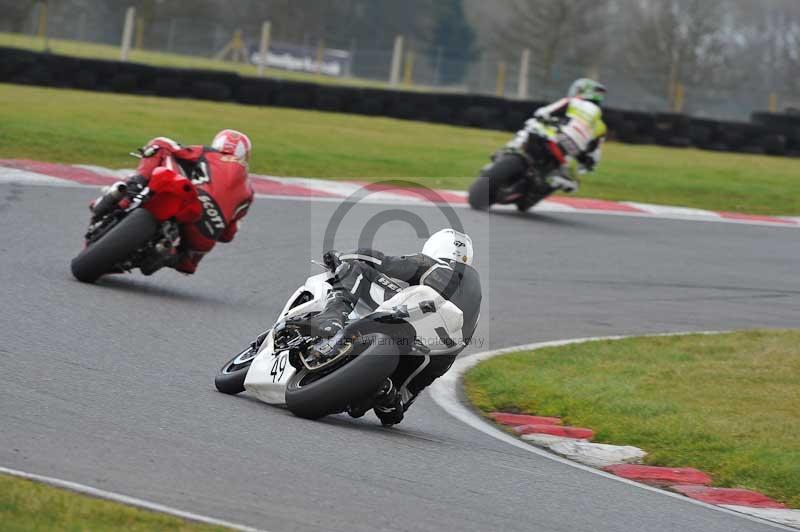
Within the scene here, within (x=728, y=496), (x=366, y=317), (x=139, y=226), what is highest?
(x=366, y=317)

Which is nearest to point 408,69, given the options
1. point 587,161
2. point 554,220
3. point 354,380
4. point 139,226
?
point 587,161

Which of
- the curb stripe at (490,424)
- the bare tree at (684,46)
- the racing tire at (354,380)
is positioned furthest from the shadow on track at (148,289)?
the bare tree at (684,46)

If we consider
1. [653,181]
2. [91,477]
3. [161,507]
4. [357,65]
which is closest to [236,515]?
[161,507]

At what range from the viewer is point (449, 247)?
20.8 feet

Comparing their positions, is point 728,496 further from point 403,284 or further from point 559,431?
point 403,284

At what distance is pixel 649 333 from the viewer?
419 inches

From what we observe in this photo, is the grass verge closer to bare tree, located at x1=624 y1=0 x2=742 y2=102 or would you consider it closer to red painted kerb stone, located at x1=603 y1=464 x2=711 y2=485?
red painted kerb stone, located at x1=603 y1=464 x2=711 y2=485

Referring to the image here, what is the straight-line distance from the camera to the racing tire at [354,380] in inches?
239

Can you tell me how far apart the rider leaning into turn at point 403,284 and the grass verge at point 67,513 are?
202 cm

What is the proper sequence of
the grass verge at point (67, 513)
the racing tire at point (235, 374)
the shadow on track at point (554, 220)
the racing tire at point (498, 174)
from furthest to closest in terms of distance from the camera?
the shadow on track at point (554, 220) → the racing tire at point (498, 174) → the racing tire at point (235, 374) → the grass verge at point (67, 513)

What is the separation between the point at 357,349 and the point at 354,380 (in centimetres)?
16

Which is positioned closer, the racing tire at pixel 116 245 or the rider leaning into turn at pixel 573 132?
the racing tire at pixel 116 245

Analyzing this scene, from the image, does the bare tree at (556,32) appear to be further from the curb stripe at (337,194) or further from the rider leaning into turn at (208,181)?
the rider leaning into turn at (208,181)

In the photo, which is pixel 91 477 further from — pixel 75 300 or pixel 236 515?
pixel 75 300
